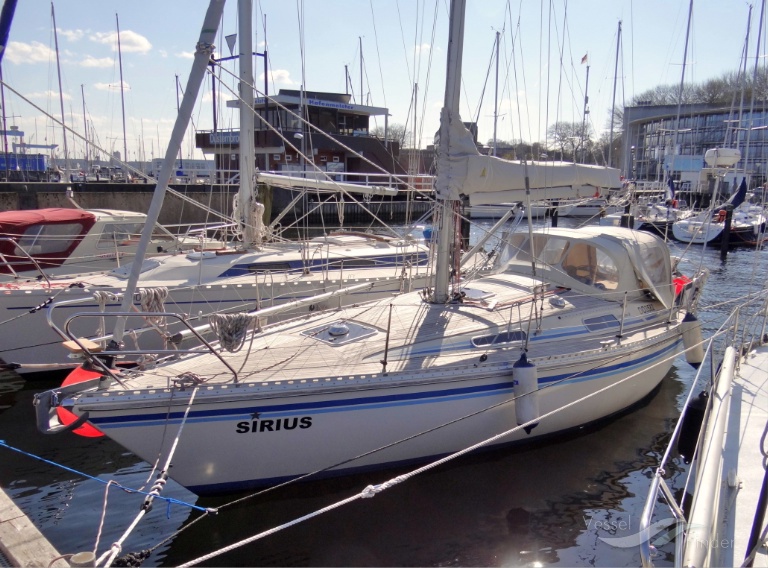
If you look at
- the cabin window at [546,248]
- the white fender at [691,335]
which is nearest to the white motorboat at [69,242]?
the cabin window at [546,248]

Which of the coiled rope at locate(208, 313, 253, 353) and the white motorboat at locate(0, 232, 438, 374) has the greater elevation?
the coiled rope at locate(208, 313, 253, 353)

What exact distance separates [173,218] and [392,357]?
29.9m

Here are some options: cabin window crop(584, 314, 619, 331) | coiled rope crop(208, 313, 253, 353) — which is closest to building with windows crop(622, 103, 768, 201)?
cabin window crop(584, 314, 619, 331)

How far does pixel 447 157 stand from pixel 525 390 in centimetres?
327

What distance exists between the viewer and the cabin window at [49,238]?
43.4 ft

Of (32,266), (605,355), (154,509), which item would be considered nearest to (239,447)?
(154,509)

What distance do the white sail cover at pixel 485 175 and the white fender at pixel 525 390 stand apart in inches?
97.8

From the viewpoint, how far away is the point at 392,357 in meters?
6.77

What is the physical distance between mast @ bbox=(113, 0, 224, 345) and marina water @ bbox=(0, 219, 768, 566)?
181 centimetres

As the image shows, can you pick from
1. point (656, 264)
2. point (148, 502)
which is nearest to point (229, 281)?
point (148, 502)

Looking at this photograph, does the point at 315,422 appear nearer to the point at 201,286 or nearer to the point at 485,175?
the point at 485,175

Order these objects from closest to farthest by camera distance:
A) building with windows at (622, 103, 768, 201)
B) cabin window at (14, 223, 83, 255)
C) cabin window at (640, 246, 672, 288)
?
cabin window at (640, 246, 672, 288) → cabin window at (14, 223, 83, 255) → building with windows at (622, 103, 768, 201)

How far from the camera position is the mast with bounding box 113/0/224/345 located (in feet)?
18.8

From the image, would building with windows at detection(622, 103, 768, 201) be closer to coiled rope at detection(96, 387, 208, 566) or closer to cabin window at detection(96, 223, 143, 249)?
cabin window at detection(96, 223, 143, 249)
